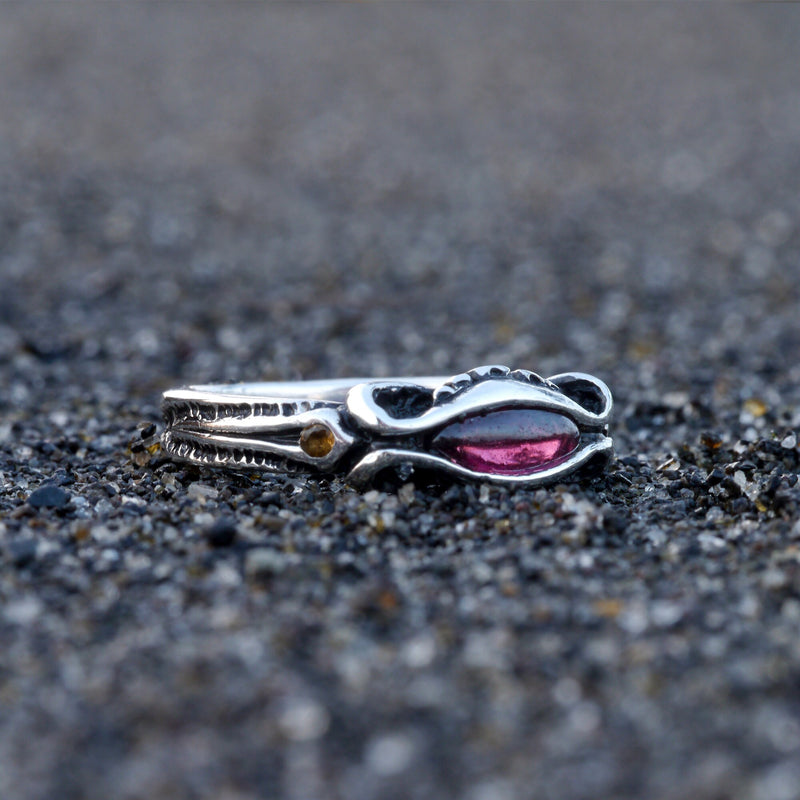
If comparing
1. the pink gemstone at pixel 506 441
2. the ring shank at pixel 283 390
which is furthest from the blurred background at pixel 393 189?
the pink gemstone at pixel 506 441

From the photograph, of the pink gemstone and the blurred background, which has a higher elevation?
the blurred background

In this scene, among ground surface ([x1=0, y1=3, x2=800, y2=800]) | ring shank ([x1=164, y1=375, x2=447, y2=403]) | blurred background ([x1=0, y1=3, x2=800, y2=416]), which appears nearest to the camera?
ground surface ([x1=0, y1=3, x2=800, y2=800])

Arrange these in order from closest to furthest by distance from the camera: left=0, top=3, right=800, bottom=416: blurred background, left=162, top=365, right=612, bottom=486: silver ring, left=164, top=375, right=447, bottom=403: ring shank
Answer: left=162, top=365, right=612, bottom=486: silver ring, left=164, top=375, right=447, bottom=403: ring shank, left=0, top=3, right=800, bottom=416: blurred background

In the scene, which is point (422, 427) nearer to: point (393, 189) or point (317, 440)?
point (317, 440)

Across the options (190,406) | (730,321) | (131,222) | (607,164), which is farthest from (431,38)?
(190,406)

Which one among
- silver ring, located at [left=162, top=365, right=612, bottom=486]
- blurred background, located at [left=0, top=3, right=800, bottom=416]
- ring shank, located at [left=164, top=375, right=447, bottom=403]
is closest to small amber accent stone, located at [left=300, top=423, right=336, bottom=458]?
silver ring, located at [left=162, top=365, right=612, bottom=486]

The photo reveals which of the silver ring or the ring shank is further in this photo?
the ring shank

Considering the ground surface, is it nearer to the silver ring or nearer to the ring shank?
the silver ring
